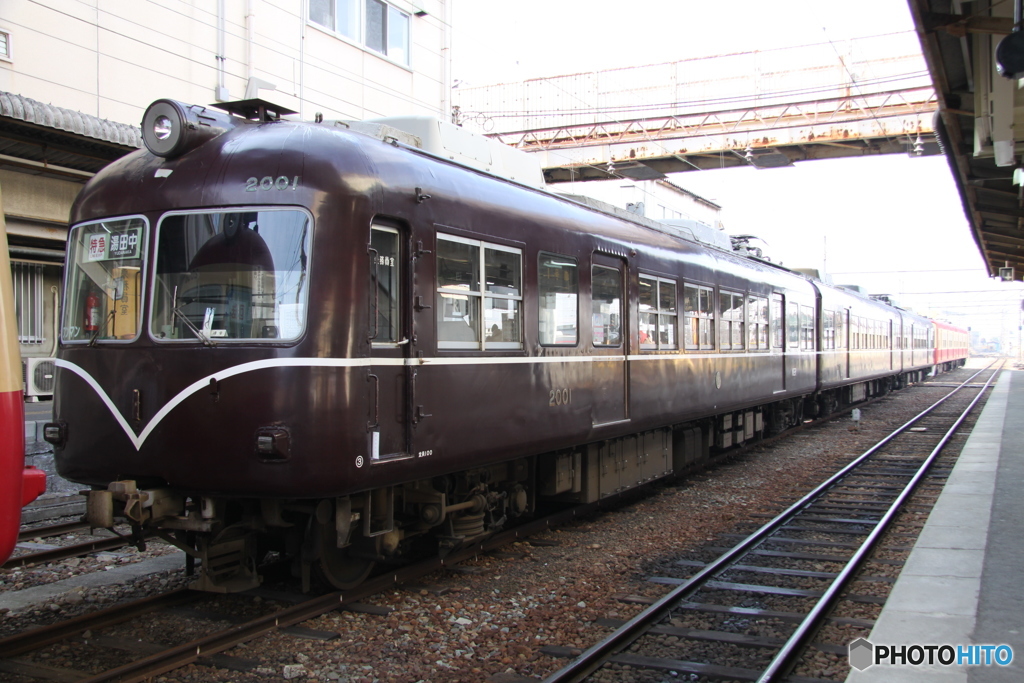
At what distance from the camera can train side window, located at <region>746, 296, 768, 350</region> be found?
42.6ft

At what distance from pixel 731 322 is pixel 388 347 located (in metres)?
7.78

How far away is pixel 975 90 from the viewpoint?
28.1ft

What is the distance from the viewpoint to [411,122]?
267 inches

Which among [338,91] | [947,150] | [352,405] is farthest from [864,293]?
[352,405]

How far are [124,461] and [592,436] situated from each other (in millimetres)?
4238

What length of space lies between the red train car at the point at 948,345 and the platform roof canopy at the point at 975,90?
3692 cm

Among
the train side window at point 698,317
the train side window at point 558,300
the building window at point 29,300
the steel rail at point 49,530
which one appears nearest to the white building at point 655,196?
the train side window at point 698,317

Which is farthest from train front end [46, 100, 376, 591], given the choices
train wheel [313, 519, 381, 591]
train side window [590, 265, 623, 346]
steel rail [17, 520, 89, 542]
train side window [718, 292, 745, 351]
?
train side window [718, 292, 745, 351]

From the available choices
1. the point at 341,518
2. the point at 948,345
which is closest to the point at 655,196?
the point at 341,518

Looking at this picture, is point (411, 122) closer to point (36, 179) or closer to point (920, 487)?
point (36, 179)

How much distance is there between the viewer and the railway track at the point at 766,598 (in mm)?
4906

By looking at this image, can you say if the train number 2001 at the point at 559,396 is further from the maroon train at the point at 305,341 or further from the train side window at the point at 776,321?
the train side window at the point at 776,321

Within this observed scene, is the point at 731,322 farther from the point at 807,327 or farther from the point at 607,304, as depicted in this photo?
the point at 807,327

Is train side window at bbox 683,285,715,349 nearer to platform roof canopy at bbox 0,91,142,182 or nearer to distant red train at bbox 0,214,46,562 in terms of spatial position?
platform roof canopy at bbox 0,91,142,182
